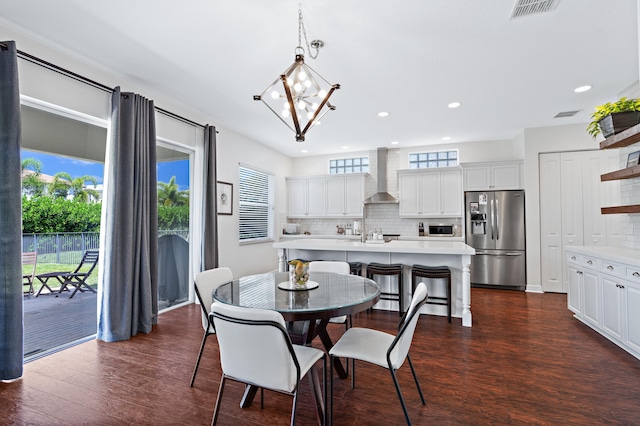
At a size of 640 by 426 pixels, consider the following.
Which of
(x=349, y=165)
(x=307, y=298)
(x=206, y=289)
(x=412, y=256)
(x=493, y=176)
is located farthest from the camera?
(x=349, y=165)

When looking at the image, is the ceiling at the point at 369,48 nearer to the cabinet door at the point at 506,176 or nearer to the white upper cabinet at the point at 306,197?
the cabinet door at the point at 506,176

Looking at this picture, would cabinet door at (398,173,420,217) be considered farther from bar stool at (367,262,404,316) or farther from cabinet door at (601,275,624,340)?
cabinet door at (601,275,624,340)

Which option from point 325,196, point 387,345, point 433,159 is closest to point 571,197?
point 433,159

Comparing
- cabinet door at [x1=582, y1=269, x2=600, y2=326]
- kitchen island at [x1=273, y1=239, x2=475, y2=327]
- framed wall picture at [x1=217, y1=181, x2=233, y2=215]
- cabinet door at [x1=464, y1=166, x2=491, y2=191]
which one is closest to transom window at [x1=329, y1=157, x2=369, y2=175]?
cabinet door at [x1=464, y1=166, x2=491, y2=191]

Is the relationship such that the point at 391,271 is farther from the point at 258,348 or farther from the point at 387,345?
the point at 258,348

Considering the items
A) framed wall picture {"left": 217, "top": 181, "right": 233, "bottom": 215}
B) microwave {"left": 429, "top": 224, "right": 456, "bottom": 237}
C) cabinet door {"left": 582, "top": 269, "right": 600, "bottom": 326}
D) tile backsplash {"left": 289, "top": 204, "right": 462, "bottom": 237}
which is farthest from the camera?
→ tile backsplash {"left": 289, "top": 204, "right": 462, "bottom": 237}

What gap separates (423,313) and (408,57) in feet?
10.3

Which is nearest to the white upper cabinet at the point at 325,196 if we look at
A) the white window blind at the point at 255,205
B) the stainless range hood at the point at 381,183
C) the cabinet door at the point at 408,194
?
the stainless range hood at the point at 381,183

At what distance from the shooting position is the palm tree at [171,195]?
421cm

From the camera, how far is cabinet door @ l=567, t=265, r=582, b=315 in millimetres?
3766

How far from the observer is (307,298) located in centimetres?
207

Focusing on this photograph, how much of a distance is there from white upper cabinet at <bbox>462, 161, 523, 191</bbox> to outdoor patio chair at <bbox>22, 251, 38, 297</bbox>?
20.7 ft

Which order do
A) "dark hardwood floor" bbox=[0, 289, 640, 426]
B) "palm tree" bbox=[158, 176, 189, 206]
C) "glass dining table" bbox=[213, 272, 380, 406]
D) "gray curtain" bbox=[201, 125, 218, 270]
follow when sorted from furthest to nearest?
"gray curtain" bbox=[201, 125, 218, 270] → "palm tree" bbox=[158, 176, 189, 206] → "dark hardwood floor" bbox=[0, 289, 640, 426] → "glass dining table" bbox=[213, 272, 380, 406]

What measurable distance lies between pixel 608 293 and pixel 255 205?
5359 millimetres
